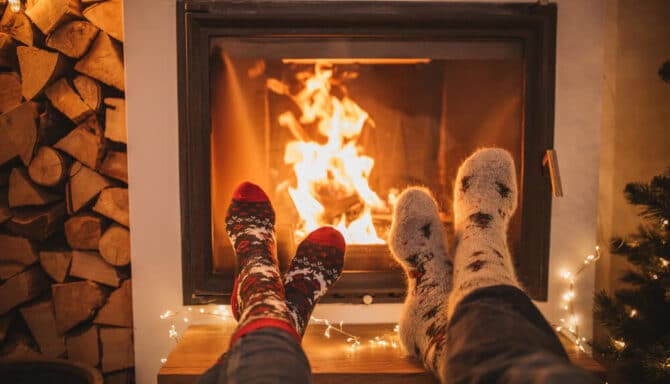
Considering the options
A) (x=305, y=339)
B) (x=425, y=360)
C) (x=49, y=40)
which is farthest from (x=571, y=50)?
(x=49, y=40)

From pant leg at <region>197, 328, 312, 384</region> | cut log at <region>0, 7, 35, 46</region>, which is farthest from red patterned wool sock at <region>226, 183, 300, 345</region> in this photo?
cut log at <region>0, 7, 35, 46</region>

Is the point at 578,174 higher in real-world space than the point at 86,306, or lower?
higher

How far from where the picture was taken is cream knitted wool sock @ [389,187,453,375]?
106 cm

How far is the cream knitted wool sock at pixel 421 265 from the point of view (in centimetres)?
106

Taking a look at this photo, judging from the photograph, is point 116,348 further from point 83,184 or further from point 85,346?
point 83,184

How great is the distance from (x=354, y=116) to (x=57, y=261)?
0.84m

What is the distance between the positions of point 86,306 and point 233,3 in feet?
2.73

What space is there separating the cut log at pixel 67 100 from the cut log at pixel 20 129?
0.18ft

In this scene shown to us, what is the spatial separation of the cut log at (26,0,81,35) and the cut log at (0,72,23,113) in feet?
0.51

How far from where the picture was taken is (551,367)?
594mm

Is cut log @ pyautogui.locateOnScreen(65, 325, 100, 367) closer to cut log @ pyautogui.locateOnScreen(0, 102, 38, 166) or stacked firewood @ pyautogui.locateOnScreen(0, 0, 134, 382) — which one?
stacked firewood @ pyautogui.locateOnScreen(0, 0, 134, 382)

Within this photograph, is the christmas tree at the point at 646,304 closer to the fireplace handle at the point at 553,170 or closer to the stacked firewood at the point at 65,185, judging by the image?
the fireplace handle at the point at 553,170

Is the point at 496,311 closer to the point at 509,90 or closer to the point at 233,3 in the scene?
the point at 509,90

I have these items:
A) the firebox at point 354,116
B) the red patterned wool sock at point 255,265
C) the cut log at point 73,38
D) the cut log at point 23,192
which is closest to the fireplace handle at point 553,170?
the firebox at point 354,116
